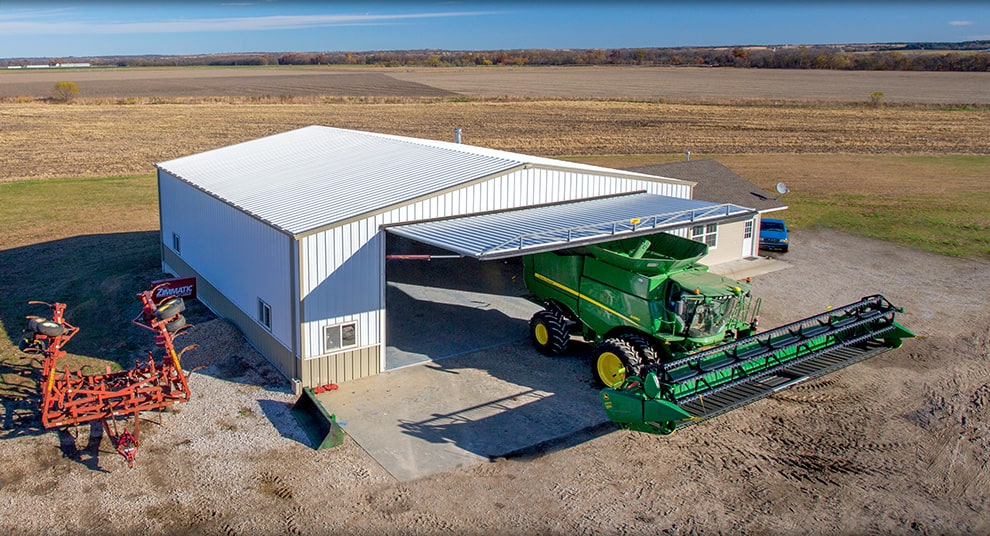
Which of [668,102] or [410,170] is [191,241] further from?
[668,102]

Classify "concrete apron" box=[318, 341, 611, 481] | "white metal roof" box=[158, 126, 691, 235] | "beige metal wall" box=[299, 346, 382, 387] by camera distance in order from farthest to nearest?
"white metal roof" box=[158, 126, 691, 235], "beige metal wall" box=[299, 346, 382, 387], "concrete apron" box=[318, 341, 611, 481]

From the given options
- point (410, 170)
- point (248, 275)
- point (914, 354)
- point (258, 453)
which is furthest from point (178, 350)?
point (914, 354)

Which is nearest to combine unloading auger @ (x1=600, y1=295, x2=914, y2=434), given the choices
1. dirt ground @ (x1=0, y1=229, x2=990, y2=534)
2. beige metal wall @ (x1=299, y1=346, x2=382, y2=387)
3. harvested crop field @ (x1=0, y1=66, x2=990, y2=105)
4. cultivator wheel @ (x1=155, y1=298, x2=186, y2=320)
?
dirt ground @ (x1=0, y1=229, x2=990, y2=534)

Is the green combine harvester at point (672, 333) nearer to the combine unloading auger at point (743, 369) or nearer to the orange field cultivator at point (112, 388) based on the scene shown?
the combine unloading auger at point (743, 369)

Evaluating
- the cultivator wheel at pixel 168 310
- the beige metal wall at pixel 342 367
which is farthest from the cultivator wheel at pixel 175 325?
the beige metal wall at pixel 342 367

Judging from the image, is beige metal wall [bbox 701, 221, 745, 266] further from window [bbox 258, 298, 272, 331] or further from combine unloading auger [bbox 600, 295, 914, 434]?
window [bbox 258, 298, 272, 331]
